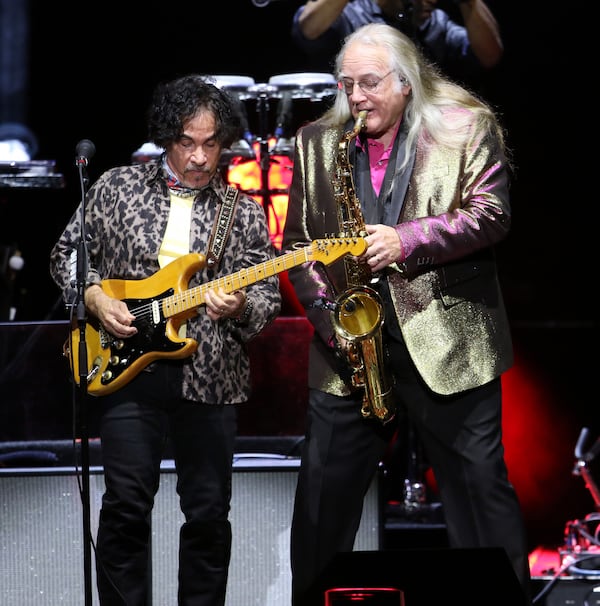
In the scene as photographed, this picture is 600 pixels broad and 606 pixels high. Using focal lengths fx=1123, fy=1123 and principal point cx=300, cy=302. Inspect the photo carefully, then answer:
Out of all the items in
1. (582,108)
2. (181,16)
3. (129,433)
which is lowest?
(129,433)

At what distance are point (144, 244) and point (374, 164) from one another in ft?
2.66

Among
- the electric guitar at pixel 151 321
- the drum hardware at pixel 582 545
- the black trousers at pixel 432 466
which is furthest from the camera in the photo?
the drum hardware at pixel 582 545

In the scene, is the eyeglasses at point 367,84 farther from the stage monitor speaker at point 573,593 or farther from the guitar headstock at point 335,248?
the stage monitor speaker at point 573,593

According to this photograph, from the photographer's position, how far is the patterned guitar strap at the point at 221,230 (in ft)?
12.2

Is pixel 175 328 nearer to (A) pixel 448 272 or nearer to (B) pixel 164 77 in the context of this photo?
(A) pixel 448 272

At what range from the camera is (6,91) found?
702 centimetres

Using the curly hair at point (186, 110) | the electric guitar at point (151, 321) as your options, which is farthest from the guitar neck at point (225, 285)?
the curly hair at point (186, 110)

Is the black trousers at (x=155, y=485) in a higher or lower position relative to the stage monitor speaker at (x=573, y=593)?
higher

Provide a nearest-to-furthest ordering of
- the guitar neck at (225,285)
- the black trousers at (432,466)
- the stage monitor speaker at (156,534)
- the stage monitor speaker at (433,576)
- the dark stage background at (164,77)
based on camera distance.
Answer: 1. the stage monitor speaker at (433,576)
2. the black trousers at (432,466)
3. the guitar neck at (225,285)
4. the stage monitor speaker at (156,534)
5. the dark stage background at (164,77)

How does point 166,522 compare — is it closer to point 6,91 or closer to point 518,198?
point 6,91

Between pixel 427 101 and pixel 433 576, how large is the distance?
1490mm

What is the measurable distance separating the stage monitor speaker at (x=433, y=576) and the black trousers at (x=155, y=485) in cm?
84

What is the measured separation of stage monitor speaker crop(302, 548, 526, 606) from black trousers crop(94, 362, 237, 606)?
84 cm

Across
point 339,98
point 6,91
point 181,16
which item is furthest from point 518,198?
point 339,98
